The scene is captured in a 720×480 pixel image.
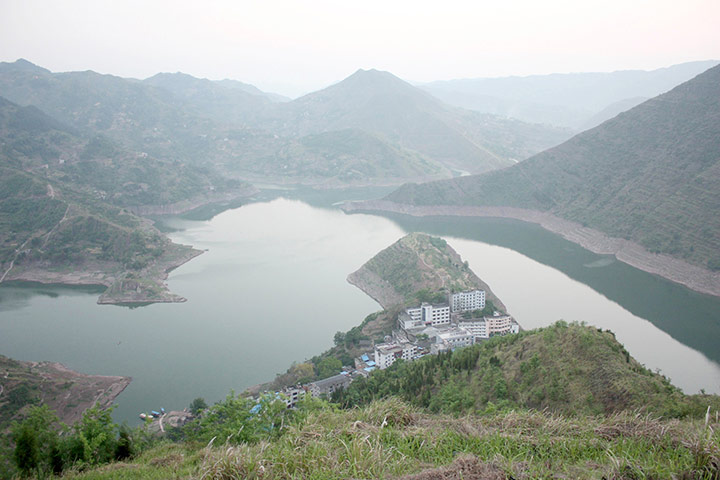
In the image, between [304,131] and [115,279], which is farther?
[304,131]

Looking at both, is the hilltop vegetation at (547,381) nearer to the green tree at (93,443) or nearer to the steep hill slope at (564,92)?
the green tree at (93,443)

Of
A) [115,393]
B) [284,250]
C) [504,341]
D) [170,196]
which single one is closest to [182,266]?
[284,250]

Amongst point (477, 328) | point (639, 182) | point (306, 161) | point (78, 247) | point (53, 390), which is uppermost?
point (306, 161)

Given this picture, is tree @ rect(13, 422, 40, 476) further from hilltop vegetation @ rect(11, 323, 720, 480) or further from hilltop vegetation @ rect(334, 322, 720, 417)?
hilltop vegetation @ rect(334, 322, 720, 417)

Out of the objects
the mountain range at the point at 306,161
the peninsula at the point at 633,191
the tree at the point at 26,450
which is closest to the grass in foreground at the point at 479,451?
the tree at the point at 26,450

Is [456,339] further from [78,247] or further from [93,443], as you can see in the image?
[78,247]

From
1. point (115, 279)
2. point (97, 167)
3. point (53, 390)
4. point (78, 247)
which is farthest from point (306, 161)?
point (53, 390)

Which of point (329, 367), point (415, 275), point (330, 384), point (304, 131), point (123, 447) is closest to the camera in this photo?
point (123, 447)

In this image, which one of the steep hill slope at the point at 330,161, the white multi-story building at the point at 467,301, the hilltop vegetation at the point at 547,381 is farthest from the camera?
the steep hill slope at the point at 330,161
